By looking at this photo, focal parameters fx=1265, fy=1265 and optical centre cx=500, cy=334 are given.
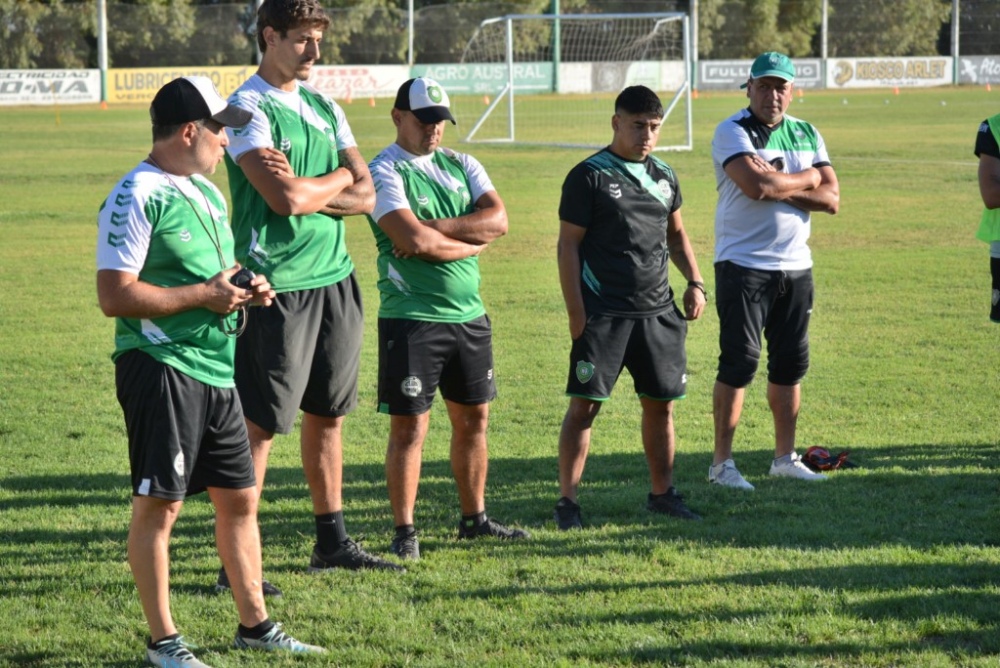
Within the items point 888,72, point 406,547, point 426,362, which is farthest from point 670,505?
point 888,72

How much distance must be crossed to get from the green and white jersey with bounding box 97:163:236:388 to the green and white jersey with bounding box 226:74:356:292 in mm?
758

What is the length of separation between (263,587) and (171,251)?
1657 millimetres

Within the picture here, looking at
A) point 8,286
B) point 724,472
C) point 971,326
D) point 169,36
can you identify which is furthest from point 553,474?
point 169,36

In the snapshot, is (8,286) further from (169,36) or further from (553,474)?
(169,36)

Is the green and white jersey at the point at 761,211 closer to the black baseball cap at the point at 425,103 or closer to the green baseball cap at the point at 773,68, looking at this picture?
the green baseball cap at the point at 773,68

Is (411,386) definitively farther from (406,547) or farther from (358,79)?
(358,79)

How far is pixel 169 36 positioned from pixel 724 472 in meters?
47.8

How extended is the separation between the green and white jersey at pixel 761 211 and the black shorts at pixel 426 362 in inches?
72.3

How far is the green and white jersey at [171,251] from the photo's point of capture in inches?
157

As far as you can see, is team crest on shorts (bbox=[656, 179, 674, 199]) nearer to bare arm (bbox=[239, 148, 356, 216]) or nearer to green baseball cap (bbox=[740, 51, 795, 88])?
green baseball cap (bbox=[740, 51, 795, 88])

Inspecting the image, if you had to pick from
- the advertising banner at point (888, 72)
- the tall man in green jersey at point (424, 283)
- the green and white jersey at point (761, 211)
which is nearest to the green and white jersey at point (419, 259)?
the tall man in green jersey at point (424, 283)

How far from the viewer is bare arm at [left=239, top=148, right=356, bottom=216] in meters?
4.87

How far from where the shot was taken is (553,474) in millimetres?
7031

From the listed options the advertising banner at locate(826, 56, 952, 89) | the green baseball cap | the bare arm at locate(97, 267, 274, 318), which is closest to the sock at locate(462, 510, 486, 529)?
the bare arm at locate(97, 267, 274, 318)
